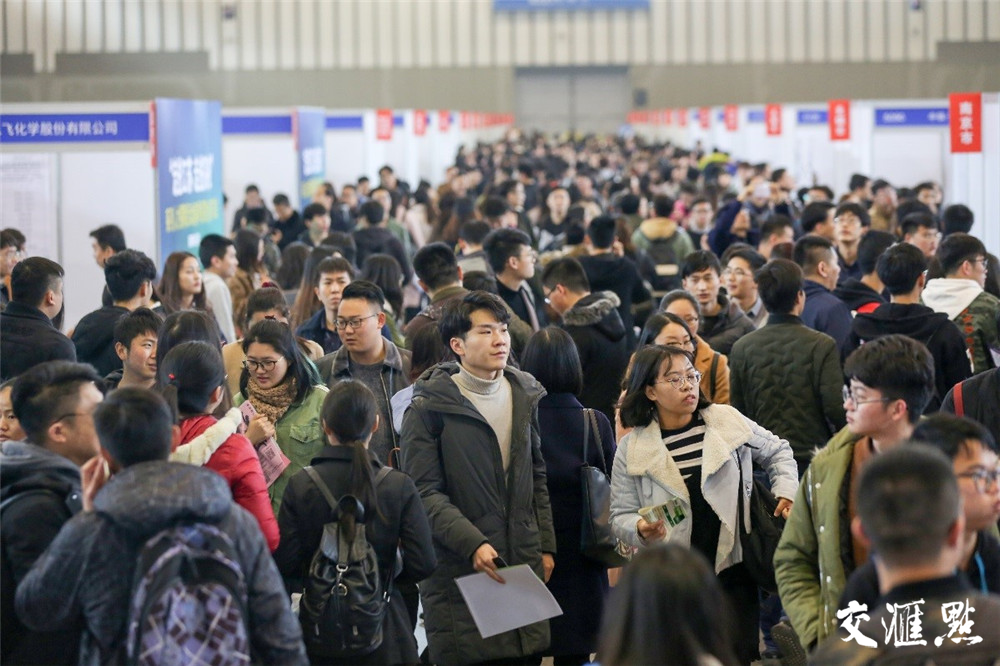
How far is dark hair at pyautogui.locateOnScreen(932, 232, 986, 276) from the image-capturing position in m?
5.67

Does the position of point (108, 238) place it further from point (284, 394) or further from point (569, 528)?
point (569, 528)

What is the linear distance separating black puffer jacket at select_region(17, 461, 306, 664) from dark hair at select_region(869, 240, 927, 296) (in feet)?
10.8

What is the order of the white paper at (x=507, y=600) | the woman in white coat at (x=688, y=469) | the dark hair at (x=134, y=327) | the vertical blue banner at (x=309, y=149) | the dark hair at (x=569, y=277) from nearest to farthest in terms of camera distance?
1. the white paper at (x=507, y=600)
2. the woman in white coat at (x=688, y=469)
3. the dark hair at (x=134, y=327)
4. the dark hair at (x=569, y=277)
5. the vertical blue banner at (x=309, y=149)

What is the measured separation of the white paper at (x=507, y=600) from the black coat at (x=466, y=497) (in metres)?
0.12

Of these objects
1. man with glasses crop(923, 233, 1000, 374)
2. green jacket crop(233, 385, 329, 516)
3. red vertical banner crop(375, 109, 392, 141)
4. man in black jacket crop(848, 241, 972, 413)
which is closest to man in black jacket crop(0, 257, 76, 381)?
green jacket crop(233, 385, 329, 516)

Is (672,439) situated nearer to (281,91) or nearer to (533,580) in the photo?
(533,580)

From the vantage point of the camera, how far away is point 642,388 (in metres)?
3.85

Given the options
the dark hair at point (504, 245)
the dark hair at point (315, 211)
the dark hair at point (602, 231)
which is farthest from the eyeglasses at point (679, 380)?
the dark hair at point (315, 211)

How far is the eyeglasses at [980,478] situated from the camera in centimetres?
266

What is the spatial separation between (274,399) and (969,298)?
3.15m

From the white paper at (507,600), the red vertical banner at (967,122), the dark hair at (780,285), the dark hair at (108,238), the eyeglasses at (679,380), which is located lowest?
the white paper at (507,600)

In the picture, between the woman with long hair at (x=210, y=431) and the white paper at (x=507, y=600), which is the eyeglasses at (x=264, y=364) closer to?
the woman with long hair at (x=210, y=431)

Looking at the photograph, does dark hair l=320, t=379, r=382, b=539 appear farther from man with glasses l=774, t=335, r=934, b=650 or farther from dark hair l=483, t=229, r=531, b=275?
dark hair l=483, t=229, r=531, b=275

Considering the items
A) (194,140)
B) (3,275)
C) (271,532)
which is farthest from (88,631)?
(194,140)
